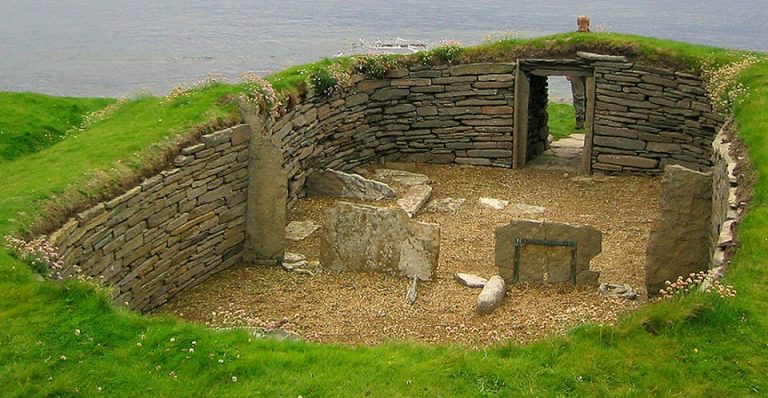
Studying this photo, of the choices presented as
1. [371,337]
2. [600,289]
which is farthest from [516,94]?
Result: [371,337]

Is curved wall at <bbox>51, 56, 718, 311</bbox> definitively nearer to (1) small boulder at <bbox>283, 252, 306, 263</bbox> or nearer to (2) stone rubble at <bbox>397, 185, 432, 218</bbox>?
(1) small boulder at <bbox>283, 252, 306, 263</bbox>

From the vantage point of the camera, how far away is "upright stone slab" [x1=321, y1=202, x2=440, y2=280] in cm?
1135

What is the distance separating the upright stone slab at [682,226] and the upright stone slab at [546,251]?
29.6 inches

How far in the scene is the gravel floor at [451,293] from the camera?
371 inches

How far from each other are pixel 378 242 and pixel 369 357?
441cm

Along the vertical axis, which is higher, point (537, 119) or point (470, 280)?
point (537, 119)

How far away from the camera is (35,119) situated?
15148 millimetres

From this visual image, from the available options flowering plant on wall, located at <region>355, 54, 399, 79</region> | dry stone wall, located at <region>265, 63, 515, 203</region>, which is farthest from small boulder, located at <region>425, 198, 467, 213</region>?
flowering plant on wall, located at <region>355, 54, 399, 79</region>

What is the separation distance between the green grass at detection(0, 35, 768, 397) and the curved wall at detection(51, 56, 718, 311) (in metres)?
3.40

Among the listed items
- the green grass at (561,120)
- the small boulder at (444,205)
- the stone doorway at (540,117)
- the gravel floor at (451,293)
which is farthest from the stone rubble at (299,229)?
the green grass at (561,120)

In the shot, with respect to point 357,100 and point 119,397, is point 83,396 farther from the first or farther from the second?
point 357,100

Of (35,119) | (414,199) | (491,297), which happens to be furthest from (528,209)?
(35,119)

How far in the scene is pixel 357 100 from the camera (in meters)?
16.8

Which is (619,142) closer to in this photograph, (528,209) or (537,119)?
(537,119)
